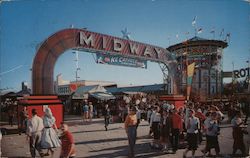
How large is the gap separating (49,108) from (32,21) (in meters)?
1.55

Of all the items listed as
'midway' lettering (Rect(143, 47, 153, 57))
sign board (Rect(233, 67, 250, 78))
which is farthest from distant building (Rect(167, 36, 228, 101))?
'midway' lettering (Rect(143, 47, 153, 57))

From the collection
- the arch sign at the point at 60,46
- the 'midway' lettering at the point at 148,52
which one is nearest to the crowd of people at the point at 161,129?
the arch sign at the point at 60,46

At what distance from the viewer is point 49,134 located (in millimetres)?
5312

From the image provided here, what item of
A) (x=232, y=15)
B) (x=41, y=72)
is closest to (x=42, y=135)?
(x=41, y=72)

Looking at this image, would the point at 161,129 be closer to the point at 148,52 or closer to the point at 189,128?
the point at 189,128

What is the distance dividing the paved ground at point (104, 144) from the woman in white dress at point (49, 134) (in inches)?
6.0

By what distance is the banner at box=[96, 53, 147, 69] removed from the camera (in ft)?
20.2

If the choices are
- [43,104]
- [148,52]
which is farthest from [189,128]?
[43,104]

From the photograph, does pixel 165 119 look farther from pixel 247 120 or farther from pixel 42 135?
pixel 42 135

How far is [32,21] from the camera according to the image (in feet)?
16.2

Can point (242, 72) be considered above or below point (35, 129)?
above

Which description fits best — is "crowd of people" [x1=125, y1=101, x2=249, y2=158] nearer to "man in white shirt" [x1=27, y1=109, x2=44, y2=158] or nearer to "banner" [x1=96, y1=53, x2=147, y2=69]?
"banner" [x1=96, y1=53, x2=147, y2=69]

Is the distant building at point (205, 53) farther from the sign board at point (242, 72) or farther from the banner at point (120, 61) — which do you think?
the banner at point (120, 61)

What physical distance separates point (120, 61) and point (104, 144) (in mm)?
1902
